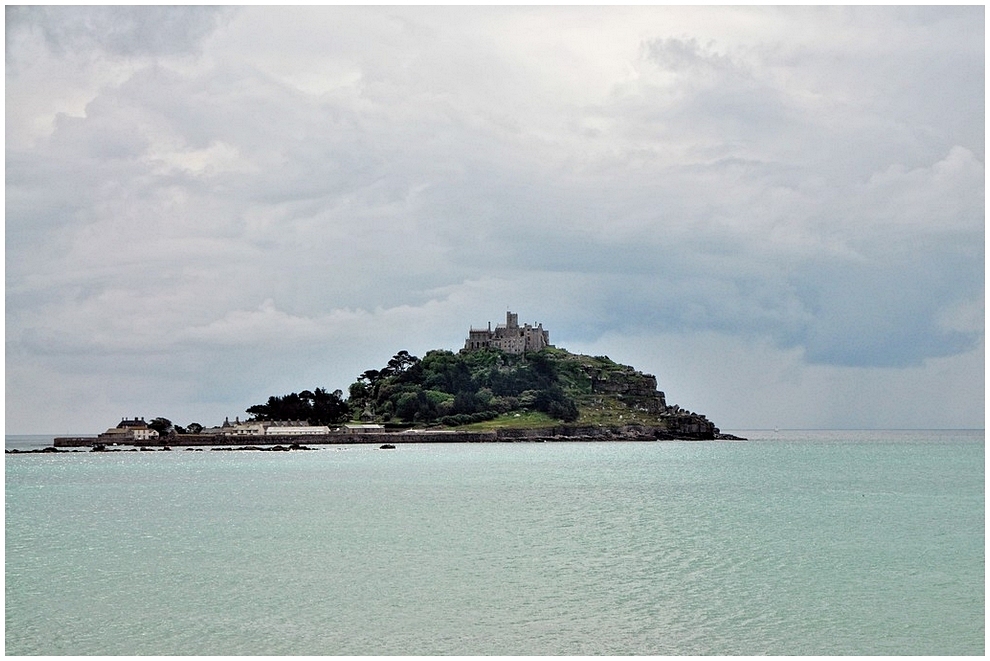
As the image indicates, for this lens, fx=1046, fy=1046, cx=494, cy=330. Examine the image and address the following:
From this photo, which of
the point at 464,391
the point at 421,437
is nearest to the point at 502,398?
the point at 464,391

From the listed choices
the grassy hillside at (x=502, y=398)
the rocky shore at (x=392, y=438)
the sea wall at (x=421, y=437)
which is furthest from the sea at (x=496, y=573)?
the grassy hillside at (x=502, y=398)

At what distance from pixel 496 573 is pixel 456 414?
149 meters

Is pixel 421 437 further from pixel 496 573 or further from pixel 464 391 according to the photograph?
pixel 496 573

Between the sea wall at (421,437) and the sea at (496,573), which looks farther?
the sea wall at (421,437)

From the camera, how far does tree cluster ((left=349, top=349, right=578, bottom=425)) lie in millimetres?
176125

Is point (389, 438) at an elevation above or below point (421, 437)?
below

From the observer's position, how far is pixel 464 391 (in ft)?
602

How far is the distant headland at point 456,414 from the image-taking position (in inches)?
6250

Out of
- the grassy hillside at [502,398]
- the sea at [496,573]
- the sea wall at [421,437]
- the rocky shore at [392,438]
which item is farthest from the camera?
the grassy hillside at [502,398]

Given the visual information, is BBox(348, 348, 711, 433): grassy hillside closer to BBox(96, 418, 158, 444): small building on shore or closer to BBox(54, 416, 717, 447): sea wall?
BBox(54, 416, 717, 447): sea wall

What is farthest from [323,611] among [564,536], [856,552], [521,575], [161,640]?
[856,552]

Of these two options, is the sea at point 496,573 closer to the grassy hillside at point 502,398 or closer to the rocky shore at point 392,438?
the rocky shore at point 392,438

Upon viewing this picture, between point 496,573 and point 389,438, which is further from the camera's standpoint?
point 389,438

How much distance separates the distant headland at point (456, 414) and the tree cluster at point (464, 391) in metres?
0.18
